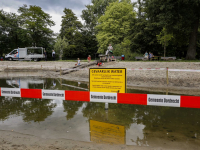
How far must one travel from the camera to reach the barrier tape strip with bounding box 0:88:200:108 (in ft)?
15.6

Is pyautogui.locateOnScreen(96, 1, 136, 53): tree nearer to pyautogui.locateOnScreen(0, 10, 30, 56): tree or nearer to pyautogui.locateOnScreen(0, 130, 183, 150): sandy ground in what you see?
pyautogui.locateOnScreen(0, 10, 30, 56): tree

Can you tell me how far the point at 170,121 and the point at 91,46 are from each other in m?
55.7

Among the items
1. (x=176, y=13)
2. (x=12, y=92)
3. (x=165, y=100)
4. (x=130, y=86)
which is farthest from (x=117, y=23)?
(x=165, y=100)

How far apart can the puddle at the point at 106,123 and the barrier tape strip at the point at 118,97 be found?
2.15 feet

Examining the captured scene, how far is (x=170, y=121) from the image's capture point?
5.45 metres

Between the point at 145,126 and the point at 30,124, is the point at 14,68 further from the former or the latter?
the point at 145,126

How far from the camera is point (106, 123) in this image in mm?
5309

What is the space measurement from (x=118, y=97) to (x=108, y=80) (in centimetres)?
112

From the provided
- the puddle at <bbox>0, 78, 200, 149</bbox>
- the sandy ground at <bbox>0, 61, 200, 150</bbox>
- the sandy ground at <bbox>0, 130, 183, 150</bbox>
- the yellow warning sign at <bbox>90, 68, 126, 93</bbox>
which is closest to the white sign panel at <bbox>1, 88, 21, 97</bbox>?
A: the puddle at <bbox>0, 78, 200, 149</bbox>

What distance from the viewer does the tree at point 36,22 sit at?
47906 millimetres

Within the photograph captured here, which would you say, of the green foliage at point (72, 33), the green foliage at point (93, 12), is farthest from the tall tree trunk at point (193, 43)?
the green foliage at point (93, 12)

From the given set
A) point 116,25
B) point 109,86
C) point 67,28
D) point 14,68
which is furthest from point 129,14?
point 109,86

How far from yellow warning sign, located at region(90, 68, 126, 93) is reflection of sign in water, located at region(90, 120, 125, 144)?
1.42 m

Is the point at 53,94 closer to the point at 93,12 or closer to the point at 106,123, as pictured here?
the point at 106,123
